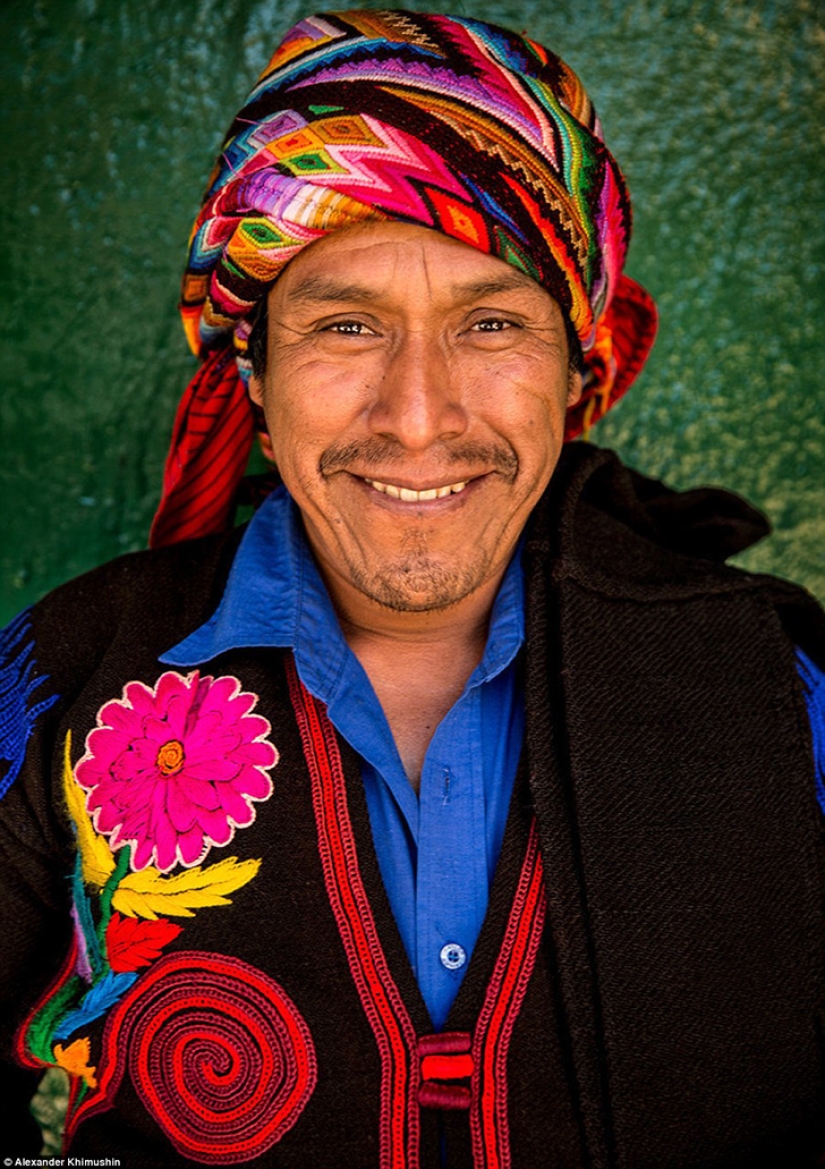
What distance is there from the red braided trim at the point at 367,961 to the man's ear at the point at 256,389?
561mm

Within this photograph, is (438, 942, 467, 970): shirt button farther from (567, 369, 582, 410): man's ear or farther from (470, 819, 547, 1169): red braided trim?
(567, 369, 582, 410): man's ear

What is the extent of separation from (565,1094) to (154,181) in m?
1.78

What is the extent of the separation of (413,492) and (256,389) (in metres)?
0.39

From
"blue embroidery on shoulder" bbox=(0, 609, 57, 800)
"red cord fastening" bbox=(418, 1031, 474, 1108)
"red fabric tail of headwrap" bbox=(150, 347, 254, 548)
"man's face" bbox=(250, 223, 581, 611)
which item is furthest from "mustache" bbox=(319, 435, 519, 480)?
"red cord fastening" bbox=(418, 1031, 474, 1108)

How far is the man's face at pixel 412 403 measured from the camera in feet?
5.06

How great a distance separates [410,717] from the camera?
1.74 meters

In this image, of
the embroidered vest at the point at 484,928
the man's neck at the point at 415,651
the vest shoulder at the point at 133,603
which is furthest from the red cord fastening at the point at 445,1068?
the vest shoulder at the point at 133,603

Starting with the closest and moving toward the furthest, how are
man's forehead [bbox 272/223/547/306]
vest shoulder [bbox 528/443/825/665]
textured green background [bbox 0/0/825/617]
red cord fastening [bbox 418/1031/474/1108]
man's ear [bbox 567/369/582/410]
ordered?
red cord fastening [bbox 418/1031/474/1108] → man's forehead [bbox 272/223/547/306] → vest shoulder [bbox 528/443/825/665] → man's ear [bbox 567/369/582/410] → textured green background [bbox 0/0/825/617]

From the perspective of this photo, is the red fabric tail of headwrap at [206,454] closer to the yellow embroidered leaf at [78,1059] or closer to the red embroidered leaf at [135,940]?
the red embroidered leaf at [135,940]

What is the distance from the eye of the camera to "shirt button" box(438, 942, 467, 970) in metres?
1.50

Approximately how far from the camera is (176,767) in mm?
1579

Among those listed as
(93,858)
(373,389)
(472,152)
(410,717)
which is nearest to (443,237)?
(472,152)

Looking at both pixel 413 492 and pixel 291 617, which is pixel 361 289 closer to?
pixel 413 492

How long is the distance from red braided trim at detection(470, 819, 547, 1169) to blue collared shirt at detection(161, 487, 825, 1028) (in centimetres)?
6
